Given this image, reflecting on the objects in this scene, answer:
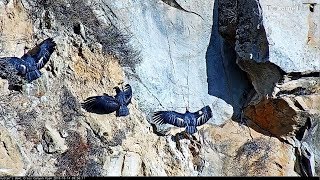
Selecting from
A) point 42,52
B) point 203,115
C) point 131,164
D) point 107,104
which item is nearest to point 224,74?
point 203,115

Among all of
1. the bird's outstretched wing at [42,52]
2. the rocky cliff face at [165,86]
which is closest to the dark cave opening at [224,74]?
the rocky cliff face at [165,86]

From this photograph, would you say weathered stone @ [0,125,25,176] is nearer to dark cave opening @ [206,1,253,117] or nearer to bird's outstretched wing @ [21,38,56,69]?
bird's outstretched wing @ [21,38,56,69]

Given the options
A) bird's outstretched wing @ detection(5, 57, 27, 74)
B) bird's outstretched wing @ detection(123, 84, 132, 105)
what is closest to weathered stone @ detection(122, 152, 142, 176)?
bird's outstretched wing @ detection(123, 84, 132, 105)

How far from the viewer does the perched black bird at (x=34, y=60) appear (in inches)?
342

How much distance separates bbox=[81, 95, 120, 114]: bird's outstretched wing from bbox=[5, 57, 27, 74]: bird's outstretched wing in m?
1.13

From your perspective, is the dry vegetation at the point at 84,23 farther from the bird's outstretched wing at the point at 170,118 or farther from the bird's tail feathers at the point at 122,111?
the bird's outstretched wing at the point at 170,118

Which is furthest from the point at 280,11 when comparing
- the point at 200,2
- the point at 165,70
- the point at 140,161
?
the point at 140,161

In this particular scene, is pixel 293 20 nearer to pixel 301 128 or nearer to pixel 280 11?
pixel 280 11

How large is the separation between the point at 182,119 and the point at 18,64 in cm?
290

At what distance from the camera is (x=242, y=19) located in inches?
369

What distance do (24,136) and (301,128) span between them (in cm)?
477

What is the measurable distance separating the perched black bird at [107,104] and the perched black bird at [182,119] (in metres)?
0.60

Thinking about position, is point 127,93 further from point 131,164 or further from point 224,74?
point 224,74

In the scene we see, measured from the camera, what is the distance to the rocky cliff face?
856 cm
